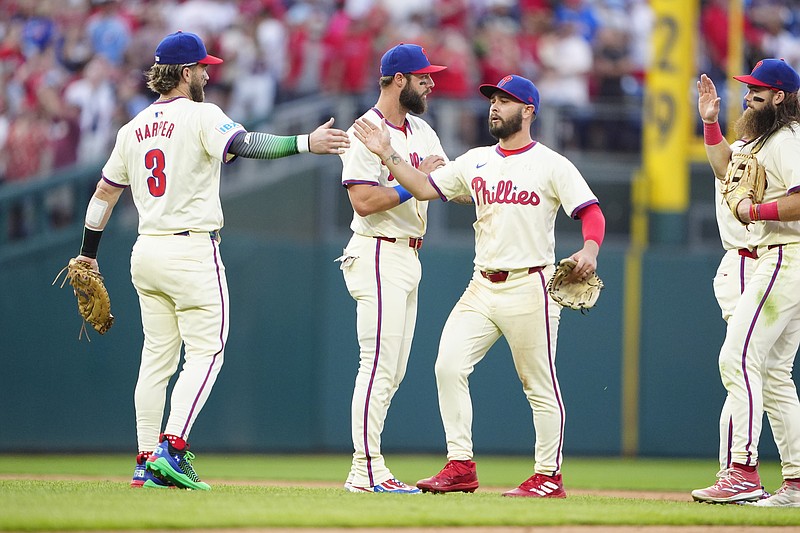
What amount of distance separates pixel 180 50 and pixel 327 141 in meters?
0.96

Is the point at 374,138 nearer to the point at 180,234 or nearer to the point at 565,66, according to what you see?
the point at 180,234

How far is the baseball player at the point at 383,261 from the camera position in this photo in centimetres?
632

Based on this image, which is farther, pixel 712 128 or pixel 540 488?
pixel 712 128

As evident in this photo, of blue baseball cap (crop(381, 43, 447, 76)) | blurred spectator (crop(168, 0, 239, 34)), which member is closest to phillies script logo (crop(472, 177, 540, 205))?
blue baseball cap (crop(381, 43, 447, 76))

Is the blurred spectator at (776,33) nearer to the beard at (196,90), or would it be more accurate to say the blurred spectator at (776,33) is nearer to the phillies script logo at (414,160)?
the phillies script logo at (414,160)

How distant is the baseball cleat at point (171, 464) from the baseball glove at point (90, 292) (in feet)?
3.33


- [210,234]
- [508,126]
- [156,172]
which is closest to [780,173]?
[508,126]

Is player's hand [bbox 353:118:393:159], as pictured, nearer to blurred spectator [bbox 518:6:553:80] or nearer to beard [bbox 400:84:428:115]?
beard [bbox 400:84:428:115]

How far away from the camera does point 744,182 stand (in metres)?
6.09

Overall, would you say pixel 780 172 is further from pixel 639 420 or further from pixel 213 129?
pixel 639 420

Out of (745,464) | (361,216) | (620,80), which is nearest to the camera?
(745,464)

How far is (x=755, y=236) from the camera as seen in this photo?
20.3ft

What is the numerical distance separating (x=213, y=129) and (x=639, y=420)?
6228 mm

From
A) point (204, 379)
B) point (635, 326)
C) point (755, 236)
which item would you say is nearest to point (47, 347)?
point (204, 379)
